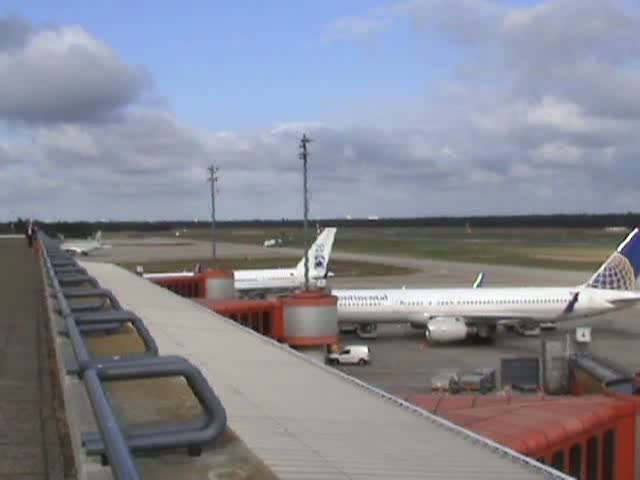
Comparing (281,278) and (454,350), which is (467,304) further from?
(281,278)

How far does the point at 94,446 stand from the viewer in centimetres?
580

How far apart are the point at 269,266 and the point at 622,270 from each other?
57964 millimetres

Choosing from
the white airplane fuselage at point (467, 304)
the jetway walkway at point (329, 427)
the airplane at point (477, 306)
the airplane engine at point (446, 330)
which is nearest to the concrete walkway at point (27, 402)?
the jetway walkway at point (329, 427)

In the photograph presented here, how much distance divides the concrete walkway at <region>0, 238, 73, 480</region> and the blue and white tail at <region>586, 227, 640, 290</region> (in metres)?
38.2

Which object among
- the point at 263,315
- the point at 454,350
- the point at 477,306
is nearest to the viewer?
the point at 263,315

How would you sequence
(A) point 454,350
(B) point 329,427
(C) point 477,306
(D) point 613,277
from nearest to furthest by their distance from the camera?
1. (B) point 329,427
2. (A) point 454,350
3. (C) point 477,306
4. (D) point 613,277

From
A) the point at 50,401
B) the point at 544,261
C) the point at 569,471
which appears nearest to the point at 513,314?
the point at 569,471

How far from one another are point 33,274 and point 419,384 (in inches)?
725

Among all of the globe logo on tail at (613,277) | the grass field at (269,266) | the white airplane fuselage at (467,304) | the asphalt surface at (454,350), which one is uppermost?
the globe logo on tail at (613,277)

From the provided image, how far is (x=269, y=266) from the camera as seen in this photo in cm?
10325

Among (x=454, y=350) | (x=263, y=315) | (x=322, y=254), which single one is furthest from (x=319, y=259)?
(x=263, y=315)

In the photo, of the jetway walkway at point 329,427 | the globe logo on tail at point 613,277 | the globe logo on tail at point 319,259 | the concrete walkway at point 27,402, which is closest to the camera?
the jetway walkway at point 329,427

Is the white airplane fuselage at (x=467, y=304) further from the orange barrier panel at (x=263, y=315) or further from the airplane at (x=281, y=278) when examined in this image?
the airplane at (x=281, y=278)

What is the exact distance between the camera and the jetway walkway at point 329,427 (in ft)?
23.3
